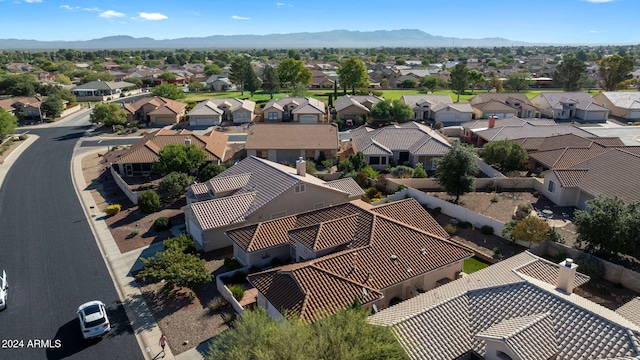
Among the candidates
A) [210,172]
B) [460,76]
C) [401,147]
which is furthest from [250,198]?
[460,76]

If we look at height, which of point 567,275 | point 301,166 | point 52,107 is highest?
point 301,166

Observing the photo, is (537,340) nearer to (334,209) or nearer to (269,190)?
(334,209)

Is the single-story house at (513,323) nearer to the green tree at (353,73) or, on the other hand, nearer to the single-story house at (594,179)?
the single-story house at (594,179)

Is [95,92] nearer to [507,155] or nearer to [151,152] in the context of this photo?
[151,152]

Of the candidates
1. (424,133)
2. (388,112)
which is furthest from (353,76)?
(424,133)

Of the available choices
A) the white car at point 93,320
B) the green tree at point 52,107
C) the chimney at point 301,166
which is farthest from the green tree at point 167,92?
the white car at point 93,320
